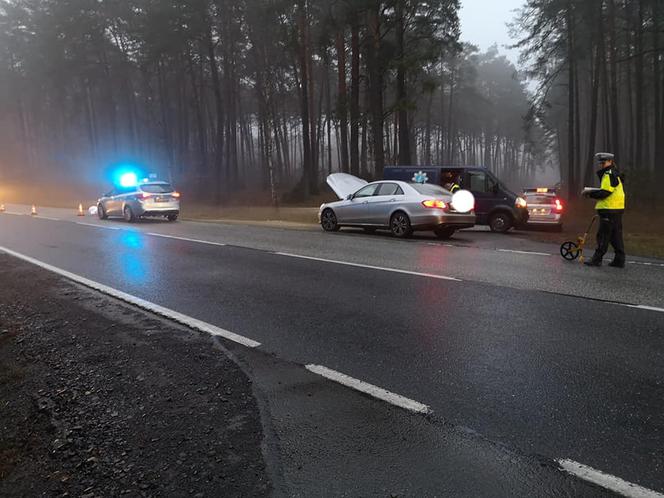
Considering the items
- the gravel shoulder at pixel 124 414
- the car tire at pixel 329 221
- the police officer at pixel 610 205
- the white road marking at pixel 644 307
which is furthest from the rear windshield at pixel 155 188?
the white road marking at pixel 644 307

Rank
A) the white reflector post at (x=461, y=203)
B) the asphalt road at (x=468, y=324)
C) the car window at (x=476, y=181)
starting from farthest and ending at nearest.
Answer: the car window at (x=476, y=181) < the white reflector post at (x=461, y=203) < the asphalt road at (x=468, y=324)

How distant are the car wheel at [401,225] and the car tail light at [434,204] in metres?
0.67

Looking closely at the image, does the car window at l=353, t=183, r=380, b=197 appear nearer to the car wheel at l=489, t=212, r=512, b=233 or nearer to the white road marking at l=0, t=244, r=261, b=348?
the car wheel at l=489, t=212, r=512, b=233

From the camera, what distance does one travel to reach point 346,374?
429cm

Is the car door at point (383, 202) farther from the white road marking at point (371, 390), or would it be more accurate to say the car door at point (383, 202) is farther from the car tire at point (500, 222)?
the white road marking at point (371, 390)

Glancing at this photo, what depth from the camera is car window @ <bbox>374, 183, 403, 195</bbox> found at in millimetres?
14352

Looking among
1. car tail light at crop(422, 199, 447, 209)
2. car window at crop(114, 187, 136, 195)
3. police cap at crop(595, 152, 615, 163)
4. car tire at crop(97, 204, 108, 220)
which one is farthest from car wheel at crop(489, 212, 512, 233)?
car tire at crop(97, 204, 108, 220)

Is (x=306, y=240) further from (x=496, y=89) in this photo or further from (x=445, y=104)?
(x=496, y=89)

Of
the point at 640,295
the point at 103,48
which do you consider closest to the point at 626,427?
the point at 640,295

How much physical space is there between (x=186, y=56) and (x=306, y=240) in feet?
99.9

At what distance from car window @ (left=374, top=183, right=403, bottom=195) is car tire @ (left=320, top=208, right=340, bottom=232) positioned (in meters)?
1.75

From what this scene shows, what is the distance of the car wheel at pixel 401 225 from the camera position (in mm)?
13938

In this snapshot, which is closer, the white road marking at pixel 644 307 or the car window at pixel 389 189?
the white road marking at pixel 644 307

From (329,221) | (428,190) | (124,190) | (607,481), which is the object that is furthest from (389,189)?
(124,190)
